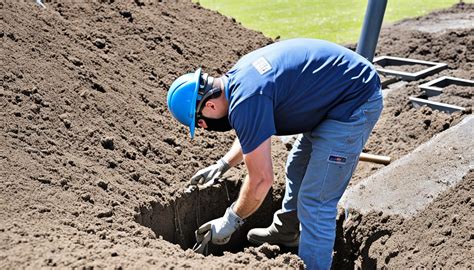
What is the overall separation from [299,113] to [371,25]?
3121 mm

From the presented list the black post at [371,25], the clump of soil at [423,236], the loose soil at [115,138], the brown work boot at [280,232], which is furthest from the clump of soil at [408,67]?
the brown work boot at [280,232]

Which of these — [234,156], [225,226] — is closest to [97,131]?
[234,156]

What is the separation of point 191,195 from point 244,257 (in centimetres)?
146

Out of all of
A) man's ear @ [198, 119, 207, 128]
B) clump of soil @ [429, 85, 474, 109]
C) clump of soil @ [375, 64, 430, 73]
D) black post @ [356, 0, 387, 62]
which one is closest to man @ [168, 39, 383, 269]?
man's ear @ [198, 119, 207, 128]

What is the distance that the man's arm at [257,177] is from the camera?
4.38m

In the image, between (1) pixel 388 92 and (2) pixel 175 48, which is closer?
(2) pixel 175 48

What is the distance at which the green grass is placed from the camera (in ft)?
40.1

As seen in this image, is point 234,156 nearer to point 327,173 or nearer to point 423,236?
point 327,173

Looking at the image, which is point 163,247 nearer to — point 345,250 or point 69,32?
point 345,250

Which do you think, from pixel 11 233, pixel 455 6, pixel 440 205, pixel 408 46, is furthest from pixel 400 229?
pixel 455 6

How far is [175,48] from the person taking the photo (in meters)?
8.01

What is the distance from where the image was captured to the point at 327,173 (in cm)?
489

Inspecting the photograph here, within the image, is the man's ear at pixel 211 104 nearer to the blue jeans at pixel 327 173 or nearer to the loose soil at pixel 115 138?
the blue jeans at pixel 327 173

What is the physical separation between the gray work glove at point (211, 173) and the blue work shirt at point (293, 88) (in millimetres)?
783
